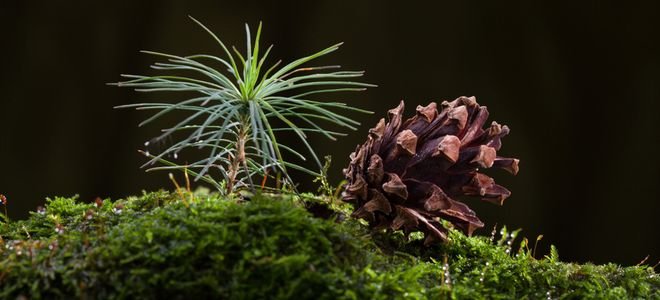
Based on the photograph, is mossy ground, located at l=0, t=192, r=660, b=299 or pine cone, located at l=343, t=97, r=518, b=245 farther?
pine cone, located at l=343, t=97, r=518, b=245

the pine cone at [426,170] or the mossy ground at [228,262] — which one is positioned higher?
the pine cone at [426,170]

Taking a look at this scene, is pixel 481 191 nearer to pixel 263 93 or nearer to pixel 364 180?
pixel 364 180

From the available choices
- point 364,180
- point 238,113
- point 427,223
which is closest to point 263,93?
point 238,113

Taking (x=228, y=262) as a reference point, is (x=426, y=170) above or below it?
above

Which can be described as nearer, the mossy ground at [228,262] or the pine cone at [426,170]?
the mossy ground at [228,262]
